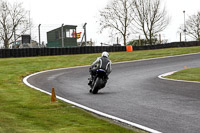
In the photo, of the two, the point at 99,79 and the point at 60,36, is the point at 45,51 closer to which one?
the point at 60,36

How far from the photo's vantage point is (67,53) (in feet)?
103

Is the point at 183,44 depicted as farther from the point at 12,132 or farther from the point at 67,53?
the point at 12,132

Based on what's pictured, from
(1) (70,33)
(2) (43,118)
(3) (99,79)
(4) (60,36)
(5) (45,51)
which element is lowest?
(2) (43,118)

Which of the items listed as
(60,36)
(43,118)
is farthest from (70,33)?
(43,118)

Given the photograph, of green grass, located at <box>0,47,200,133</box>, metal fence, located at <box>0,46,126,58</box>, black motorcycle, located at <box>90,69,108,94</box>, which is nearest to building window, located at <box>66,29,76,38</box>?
metal fence, located at <box>0,46,126,58</box>

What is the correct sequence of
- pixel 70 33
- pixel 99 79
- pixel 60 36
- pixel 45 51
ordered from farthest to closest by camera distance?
pixel 70 33, pixel 60 36, pixel 45 51, pixel 99 79

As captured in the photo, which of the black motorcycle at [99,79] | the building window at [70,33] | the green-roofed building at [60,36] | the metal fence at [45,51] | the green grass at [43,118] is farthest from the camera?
the building window at [70,33]

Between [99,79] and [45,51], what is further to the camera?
[45,51]

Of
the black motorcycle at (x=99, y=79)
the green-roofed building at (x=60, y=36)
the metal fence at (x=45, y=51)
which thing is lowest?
the black motorcycle at (x=99, y=79)

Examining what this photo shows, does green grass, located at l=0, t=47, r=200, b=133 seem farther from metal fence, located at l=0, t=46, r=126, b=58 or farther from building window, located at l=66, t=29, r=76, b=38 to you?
building window, located at l=66, t=29, r=76, b=38

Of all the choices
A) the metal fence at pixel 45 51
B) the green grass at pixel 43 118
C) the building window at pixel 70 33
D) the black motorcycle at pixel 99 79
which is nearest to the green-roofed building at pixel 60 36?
the building window at pixel 70 33

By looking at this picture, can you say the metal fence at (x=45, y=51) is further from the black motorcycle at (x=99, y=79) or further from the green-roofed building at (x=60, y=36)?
the black motorcycle at (x=99, y=79)

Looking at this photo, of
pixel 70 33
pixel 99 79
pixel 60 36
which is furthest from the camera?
pixel 70 33

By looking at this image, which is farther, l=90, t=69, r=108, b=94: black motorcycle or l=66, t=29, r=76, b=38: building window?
l=66, t=29, r=76, b=38: building window
